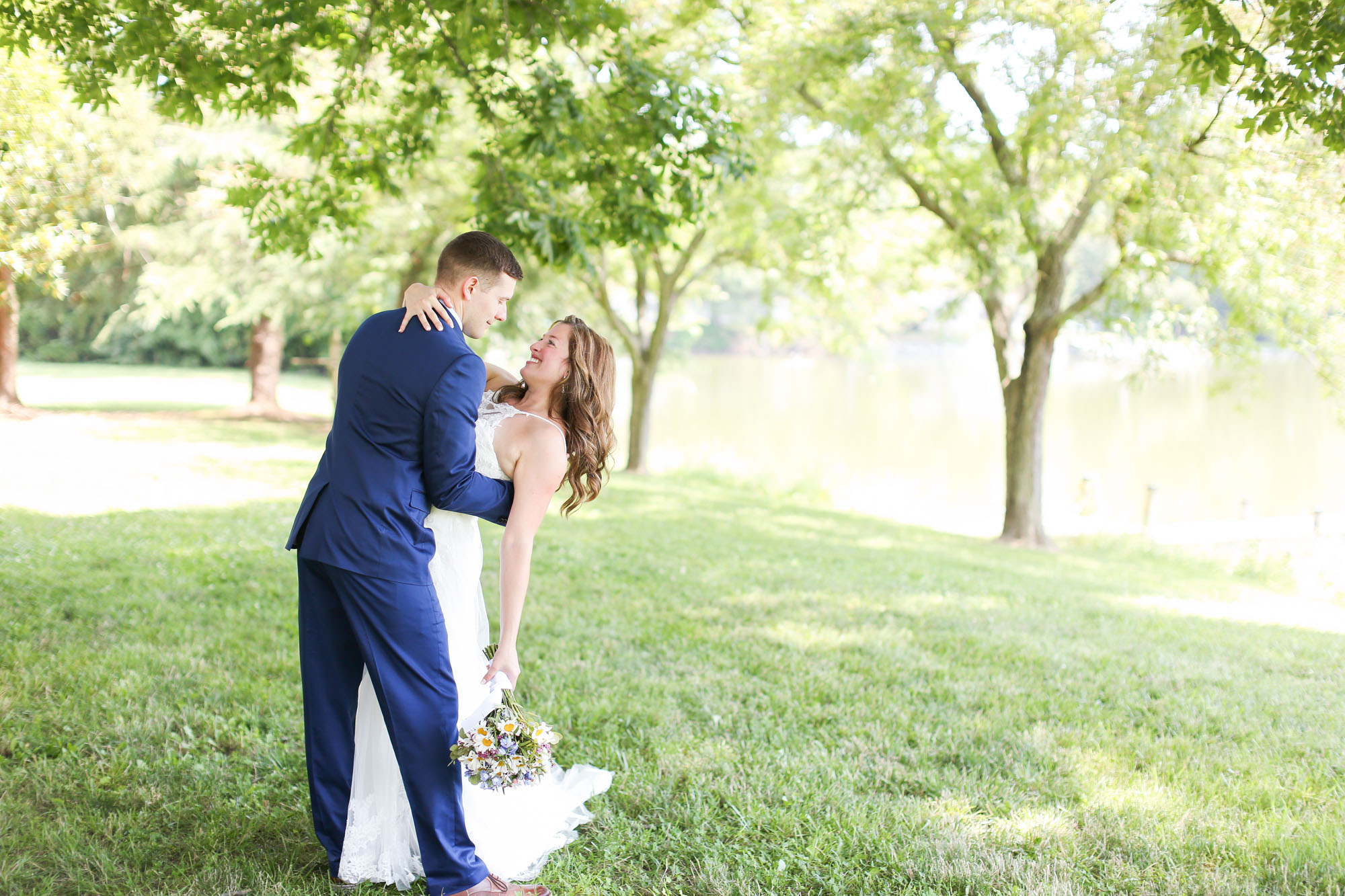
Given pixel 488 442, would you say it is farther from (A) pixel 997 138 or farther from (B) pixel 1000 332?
(B) pixel 1000 332

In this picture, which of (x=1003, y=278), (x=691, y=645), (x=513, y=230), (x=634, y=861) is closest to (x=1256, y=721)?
(x=691, y=645)

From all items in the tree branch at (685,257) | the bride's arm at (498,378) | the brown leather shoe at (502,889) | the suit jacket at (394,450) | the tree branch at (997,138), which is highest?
the tree branch at (997,138)

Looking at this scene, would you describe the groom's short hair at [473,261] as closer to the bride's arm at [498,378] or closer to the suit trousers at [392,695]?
the bride's arm at [498,378]

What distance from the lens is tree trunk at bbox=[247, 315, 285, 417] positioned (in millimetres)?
22859

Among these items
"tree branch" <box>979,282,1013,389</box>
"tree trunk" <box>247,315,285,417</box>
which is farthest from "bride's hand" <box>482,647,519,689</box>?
"tree trunk" <box>247,315,285,417</box>

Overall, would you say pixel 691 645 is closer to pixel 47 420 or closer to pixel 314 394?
pixel 47 420

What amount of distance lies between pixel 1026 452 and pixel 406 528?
42.5 ft

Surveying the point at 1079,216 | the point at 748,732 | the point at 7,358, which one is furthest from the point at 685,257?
the point at 7,358

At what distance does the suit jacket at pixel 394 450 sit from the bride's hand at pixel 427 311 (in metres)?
→ 0.03

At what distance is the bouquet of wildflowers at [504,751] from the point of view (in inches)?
122

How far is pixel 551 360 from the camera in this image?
3479 millimetres

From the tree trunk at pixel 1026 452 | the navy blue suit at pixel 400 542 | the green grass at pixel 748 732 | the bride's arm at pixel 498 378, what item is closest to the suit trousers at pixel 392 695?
the navy blue suit at pixel 400 542

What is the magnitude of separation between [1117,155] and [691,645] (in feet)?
26.1

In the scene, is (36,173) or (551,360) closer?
(551,360)
